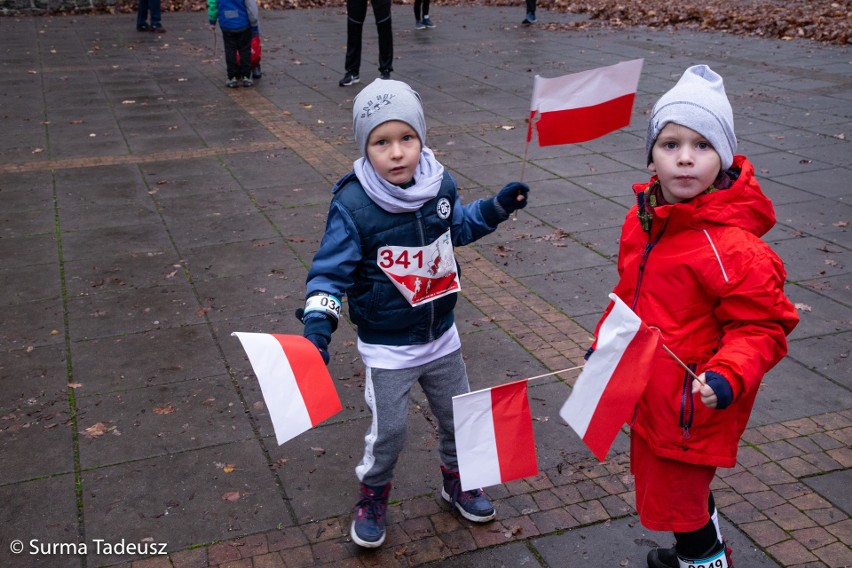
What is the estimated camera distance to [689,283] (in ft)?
8.91

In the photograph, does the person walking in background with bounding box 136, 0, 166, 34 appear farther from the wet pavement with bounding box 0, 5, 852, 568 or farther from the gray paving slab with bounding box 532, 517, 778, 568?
the gray paving slab with bounding box 532, 517, 778, 568

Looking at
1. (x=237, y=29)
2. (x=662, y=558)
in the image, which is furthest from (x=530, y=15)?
(x=662, y=558)

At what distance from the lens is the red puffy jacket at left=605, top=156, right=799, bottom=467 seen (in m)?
2.60

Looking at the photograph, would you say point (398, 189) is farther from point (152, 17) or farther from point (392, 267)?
point (152, 17)

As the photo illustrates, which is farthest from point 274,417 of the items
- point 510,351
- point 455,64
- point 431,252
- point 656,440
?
point 455,64

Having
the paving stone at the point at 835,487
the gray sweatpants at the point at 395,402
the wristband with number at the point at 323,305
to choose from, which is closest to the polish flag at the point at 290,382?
the wristband with number at the point at 323,305

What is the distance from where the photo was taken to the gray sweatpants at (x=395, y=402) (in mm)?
3309

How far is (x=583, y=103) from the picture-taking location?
3.57 meters

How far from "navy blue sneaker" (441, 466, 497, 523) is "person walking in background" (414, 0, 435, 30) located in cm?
1556

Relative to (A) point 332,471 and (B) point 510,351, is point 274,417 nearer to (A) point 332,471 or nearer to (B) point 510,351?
(A) point 332,471

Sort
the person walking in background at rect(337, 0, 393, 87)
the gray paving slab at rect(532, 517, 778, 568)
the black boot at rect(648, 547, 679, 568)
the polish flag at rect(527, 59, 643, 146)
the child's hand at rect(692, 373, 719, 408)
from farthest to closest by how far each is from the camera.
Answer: the person walking in background at rect(337, 0, 393, 87)
the polish flag at rect(527, 59, 643, 146)
the gray paving slab at rect(532, 517, 778, 568)
the black boot at rect(648, 547, 679, 568)
the child's hand at rect(692, 373, 719, 408)

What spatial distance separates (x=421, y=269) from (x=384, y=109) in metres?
0.58

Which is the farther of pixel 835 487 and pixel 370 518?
pixel 835 487

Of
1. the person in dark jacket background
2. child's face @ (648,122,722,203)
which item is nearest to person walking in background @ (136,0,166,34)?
the person in dark jacket background
